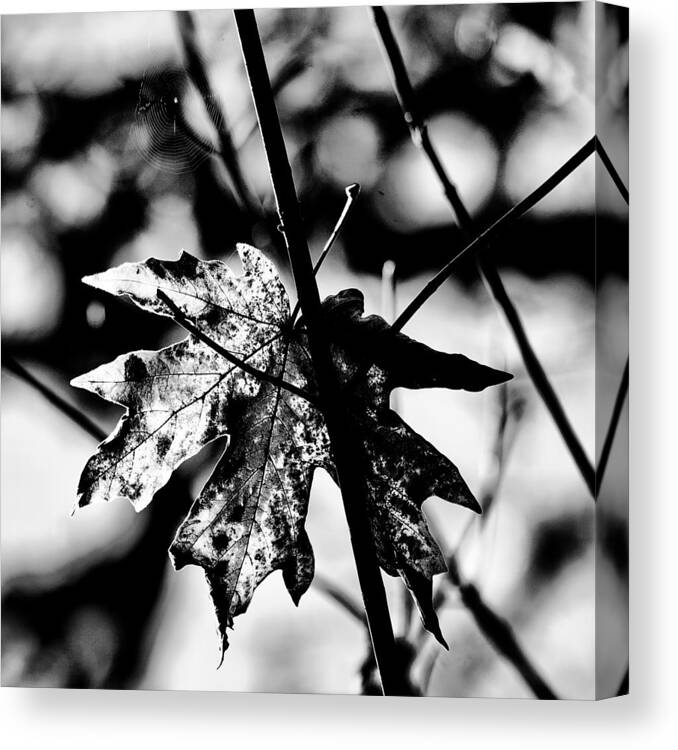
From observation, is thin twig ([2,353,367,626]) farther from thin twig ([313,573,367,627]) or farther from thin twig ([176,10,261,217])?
thin twig ([176,10,261,217])

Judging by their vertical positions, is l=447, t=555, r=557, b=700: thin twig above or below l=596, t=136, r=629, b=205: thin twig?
below

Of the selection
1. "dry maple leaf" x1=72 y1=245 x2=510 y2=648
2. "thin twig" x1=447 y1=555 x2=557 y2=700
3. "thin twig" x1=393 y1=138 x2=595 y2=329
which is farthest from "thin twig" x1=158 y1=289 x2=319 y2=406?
"thin twig" x1=447 y1=555 x2=557 y2=700

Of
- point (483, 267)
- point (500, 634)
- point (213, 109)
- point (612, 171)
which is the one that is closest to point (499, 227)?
point (483, 267)

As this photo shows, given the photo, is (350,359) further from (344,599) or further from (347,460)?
(344,599)

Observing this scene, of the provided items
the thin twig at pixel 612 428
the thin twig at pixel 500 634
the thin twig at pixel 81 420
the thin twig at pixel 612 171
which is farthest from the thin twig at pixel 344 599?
the thin twig at pixel 612 171

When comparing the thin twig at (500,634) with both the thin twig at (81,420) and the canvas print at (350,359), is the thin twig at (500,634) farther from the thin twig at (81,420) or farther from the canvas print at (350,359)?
the thin twig at (81,420)

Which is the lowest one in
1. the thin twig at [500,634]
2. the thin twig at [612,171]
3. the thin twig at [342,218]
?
the thin twig at [500,634]
